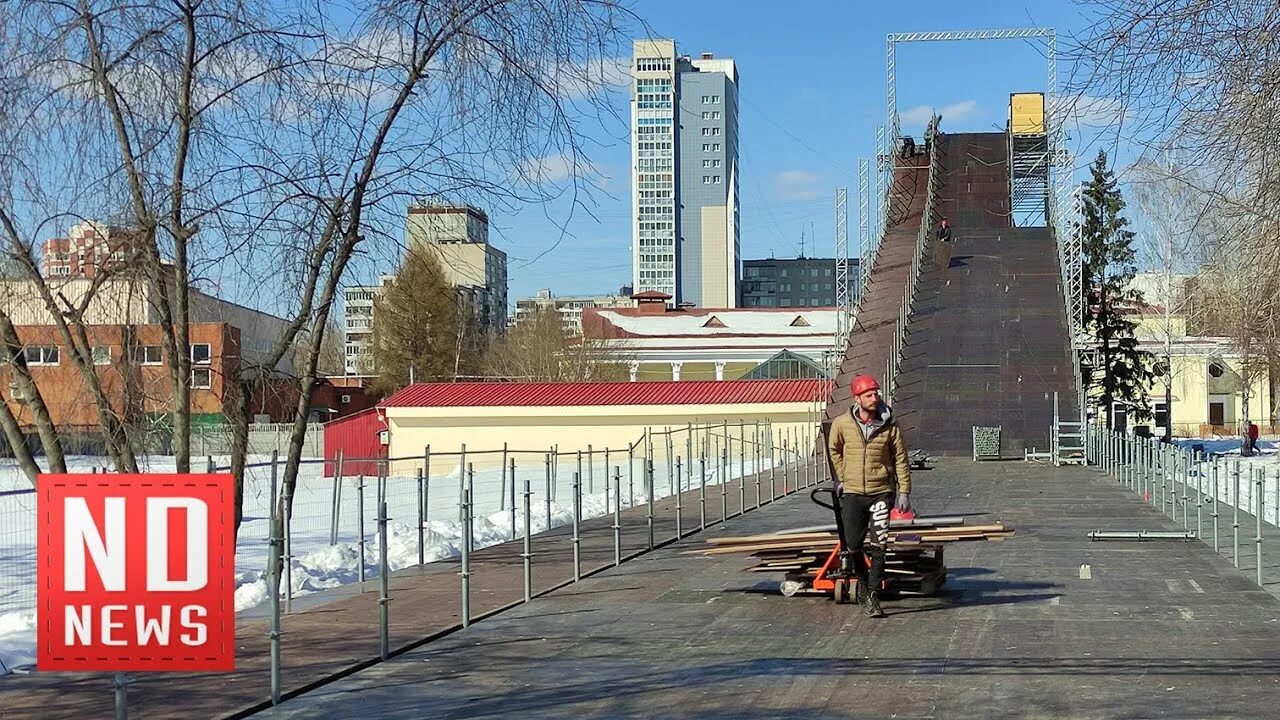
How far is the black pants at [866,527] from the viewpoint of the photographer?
13.8 m

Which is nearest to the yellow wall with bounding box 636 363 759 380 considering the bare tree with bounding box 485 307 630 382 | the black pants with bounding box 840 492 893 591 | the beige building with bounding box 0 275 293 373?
the bare tree with bounding box 485 307 630 382

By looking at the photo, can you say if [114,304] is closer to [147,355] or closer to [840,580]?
[147,355]

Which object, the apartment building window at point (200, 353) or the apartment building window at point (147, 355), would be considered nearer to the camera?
the apartment building window at point (147, 355)

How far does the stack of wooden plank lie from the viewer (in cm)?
1473

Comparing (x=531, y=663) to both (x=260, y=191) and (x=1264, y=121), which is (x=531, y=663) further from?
(x=1264, y=121)

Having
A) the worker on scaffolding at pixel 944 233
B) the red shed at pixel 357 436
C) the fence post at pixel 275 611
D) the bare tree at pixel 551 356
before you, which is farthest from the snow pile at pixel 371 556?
the bare tree at pixel 551 356

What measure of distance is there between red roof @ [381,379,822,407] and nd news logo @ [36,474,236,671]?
48.2 meters

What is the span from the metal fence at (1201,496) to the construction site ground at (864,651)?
0.81m

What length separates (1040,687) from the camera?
1012 centimetres

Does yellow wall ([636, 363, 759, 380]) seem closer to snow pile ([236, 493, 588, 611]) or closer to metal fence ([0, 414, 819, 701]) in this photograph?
metal fence ([0, 414, 819, 701])

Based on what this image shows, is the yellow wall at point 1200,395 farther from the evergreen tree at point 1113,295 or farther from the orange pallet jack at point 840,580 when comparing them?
the orange pallet jack at point 840,580

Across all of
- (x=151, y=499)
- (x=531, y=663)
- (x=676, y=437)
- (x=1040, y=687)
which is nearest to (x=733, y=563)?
(x=531, y=663)

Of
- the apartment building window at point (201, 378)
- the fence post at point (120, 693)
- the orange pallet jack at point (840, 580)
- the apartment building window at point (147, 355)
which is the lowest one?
the orange pallet jack at point (840, 580)

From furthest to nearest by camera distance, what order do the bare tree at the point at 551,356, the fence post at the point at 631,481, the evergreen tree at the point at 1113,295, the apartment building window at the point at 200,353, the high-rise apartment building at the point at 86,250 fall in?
the bare tree at the point at 551,356
the evergreen tree at the point at 1113,295
the fence post at the point at 631,481
the apartment building window at the point at 200,353
the high-rise apartment building at the point at 86,250
